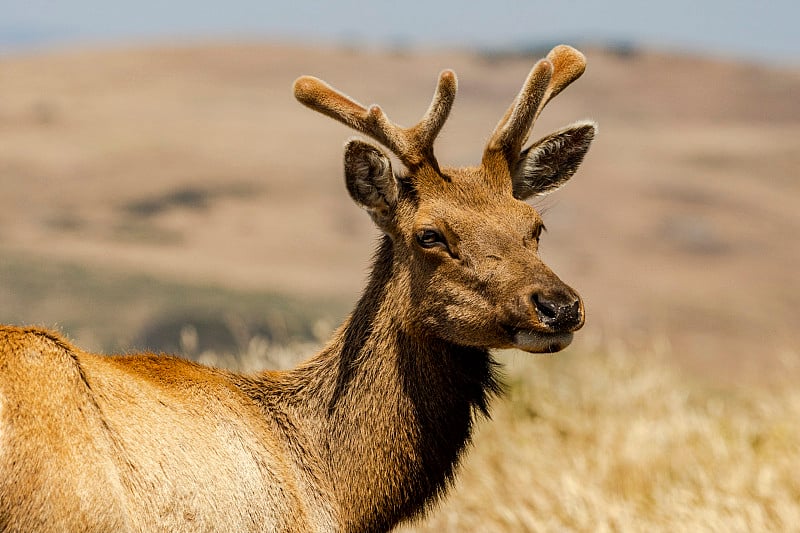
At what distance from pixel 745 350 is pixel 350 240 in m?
12.6

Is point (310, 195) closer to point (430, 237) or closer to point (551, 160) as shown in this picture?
point (551, 160)

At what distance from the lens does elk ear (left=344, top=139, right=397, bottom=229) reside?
5422 millimetres

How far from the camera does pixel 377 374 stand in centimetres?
552

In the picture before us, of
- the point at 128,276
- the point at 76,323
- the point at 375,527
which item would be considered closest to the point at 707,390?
the point at 375,527

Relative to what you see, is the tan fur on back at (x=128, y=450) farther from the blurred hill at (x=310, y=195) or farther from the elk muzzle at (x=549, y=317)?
the blurred hill at (x=310, y=195)

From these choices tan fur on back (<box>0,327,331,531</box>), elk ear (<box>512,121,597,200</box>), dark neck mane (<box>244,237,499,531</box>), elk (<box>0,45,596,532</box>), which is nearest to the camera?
tan fur on back (<box>0,327,331,531</box>)

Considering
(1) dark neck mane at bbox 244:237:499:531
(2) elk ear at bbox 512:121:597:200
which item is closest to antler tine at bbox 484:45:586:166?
(2) elk ear at bbox 512:121:597:200

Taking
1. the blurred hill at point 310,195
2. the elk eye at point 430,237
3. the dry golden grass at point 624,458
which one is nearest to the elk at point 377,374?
the elk eye at point 430,237

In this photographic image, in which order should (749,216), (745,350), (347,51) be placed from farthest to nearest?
(347,51) → (749,216) → (745,350)

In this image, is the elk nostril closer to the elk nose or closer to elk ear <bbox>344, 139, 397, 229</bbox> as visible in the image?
the elk nose

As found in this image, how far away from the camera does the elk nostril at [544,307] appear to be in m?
4.86

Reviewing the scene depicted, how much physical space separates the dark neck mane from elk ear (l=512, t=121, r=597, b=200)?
3.63 feet

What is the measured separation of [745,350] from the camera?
23.3 meters

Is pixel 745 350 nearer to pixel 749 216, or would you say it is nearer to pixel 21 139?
pixel 749 216
